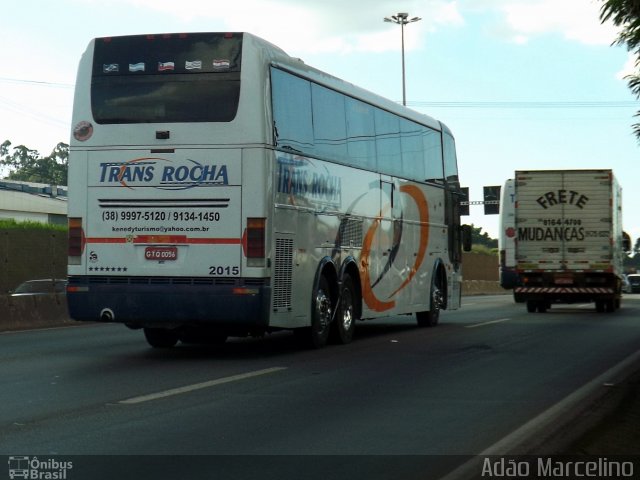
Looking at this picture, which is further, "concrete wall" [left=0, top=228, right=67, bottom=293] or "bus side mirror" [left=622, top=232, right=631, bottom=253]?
"bus side mirror" [left=622, top=232, right=631, bottom=253]

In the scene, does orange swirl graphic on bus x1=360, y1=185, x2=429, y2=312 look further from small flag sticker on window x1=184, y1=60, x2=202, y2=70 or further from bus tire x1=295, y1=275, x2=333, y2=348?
small flag sticker on window x1=184, y1=60, x2=202, y2=70

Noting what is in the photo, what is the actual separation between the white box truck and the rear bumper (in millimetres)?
18180

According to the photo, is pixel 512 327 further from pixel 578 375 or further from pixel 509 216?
pixel 509 216

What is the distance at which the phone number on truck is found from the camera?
1412 centimetres

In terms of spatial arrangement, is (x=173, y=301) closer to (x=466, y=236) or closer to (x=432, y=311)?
(x=432, y=311)

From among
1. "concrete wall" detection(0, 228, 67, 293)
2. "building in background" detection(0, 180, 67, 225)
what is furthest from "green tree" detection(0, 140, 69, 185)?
"concrete wall" detection(0, 228, 67, 293)

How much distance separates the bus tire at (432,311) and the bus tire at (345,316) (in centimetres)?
503

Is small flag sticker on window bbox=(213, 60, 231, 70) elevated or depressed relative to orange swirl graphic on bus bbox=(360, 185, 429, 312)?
elevated

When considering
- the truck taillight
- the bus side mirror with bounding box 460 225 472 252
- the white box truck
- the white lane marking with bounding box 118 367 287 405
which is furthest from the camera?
the white box truck

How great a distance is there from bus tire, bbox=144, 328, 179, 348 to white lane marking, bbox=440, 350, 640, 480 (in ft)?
20.6

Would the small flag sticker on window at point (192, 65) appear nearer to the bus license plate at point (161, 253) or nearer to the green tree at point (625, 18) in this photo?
the bus license plate at point (161, 253)

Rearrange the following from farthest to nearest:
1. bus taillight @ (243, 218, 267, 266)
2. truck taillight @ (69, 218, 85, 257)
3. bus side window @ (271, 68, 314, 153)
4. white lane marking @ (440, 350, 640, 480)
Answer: truck taillight @ (69, 218, 85, 257)
bus side window @ (271, 68, 314, 153)
bus taillight @ (243, 218, 267, 266)
white lane marking @ (440, 350, 640, 480)

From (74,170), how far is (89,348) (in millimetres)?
2944

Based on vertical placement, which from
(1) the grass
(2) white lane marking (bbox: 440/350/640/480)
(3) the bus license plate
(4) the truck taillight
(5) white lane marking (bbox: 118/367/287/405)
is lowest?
(2) white lane marking (bbox: 440/350/640/480)
